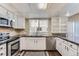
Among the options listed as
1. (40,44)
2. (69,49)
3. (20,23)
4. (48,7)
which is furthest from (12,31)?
(69,49)

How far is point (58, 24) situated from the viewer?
5945 millimetres

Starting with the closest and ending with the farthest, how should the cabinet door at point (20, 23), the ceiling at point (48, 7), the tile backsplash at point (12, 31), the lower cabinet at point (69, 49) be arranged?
1. the lower cabinet at point (69, 49)
2. the ceiling at point (48, 7)
3. the tile backsplash at point (12, 31)
4. the cabinet door at point (20, 23)

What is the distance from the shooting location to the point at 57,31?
586 cm

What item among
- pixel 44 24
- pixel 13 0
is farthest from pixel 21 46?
pixel 13 0

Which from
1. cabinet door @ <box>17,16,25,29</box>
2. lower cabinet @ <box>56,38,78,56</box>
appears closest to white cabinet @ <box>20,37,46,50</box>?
cabinet door @ <box>17,16,25,29</box>

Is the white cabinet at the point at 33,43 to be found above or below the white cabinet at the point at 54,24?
below

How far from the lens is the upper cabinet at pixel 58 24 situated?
5.87 m

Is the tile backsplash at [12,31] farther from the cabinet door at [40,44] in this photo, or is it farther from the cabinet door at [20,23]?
the cabinet door at [40,44]

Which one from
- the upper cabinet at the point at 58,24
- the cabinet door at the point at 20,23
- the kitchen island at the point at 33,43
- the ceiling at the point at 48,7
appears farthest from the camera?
the upper cabinet at the point at 58,24

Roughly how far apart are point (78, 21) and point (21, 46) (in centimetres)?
250

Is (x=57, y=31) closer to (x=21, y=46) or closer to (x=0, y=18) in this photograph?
(x=21, y=46)

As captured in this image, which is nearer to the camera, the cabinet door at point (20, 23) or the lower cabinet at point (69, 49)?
the lower cabinet at point (69, 49)

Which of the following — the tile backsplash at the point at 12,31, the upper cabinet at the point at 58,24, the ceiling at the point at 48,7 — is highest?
the ceiling at the point at 48,7

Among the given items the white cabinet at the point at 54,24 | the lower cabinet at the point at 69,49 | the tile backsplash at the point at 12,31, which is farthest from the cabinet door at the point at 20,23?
the lower cabinet at the point at 69,49
